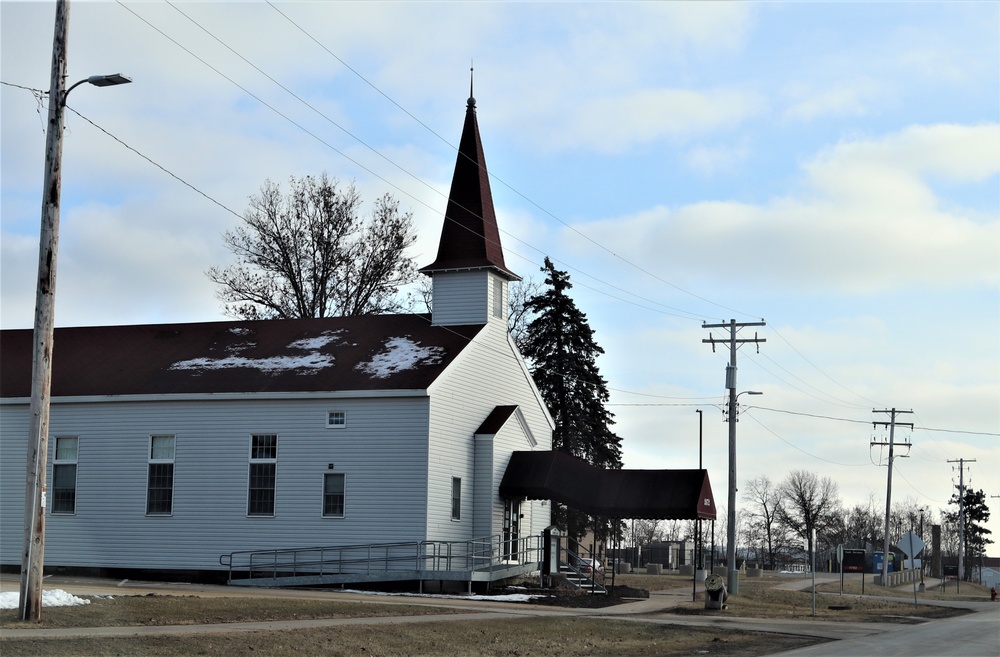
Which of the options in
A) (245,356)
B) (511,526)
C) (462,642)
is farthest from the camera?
(245,356)

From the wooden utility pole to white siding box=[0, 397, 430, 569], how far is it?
17.5m

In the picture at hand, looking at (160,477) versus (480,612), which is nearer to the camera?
(480,612)

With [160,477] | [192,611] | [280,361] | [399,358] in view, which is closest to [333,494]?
[399,358]

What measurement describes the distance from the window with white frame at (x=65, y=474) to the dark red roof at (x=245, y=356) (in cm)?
171

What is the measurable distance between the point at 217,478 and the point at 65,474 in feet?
19.5

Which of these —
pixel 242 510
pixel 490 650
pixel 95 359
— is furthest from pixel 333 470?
pixel 490 650

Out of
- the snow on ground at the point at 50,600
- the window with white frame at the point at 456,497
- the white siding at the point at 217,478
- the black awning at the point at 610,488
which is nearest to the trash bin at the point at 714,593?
the black awning at the point at 610,488

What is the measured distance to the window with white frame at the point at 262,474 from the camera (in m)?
37.8

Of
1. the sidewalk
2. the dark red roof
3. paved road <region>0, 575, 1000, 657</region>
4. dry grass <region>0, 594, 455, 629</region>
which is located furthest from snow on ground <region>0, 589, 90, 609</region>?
the dark red roof

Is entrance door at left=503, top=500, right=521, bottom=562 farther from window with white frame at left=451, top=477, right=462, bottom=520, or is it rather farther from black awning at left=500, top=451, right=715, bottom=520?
window with white frame at left=451, top=477, right=462, bottom=520

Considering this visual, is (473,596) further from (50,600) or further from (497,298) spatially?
(50,600)

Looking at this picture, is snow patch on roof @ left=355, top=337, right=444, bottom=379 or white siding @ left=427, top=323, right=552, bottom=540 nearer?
white siding @ left=427, top=323, right=552, bottom=540

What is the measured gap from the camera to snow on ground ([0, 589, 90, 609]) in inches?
829

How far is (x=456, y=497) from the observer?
38.5 m
